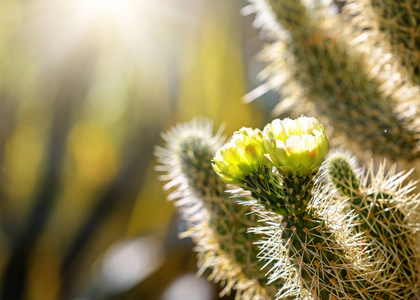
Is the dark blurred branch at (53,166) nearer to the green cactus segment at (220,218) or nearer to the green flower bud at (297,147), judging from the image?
the green cactus segment at (220,218)

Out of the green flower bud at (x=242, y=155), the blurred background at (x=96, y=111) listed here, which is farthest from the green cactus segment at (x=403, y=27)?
the blurred background at (x=96, y=111)

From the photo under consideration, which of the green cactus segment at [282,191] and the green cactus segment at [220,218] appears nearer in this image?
the green cactus segment at [282,191]

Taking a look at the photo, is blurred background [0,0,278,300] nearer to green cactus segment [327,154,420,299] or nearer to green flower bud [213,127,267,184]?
green cactus segment [327,154,420,299]

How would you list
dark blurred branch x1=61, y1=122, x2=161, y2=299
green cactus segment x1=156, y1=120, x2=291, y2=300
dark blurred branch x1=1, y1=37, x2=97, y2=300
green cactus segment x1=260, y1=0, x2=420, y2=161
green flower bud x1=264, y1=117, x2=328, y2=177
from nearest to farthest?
green flower bud x1=264, y1=117, x2=328, y2=177 < green cactus segment x1=156, y1=120, x2=291, y2=300 < green cactus segment x1=260, y1=0, x2=420, y2=161 < dark blurred branch x1=1, y1=37, x2=97, y2=300 < dark blurred branch x1=61, y1=122, x2=161, y2=299

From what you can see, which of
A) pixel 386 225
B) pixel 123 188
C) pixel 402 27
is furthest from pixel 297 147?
pixel 123 188

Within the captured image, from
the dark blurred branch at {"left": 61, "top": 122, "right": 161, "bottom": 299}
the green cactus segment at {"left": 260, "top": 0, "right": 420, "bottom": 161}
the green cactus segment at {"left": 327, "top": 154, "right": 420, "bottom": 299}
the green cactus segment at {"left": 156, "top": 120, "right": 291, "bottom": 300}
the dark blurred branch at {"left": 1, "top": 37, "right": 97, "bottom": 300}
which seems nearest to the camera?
the green cactus segment at {"left": 327, "top": 154, "right": 420, "bottom": 299}

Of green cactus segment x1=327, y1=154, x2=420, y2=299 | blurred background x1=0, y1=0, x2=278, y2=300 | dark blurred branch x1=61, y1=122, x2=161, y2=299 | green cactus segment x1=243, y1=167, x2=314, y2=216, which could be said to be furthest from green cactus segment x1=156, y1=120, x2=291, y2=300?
dark blurred branch x1=61, y1=122, x2=161, y2=299
